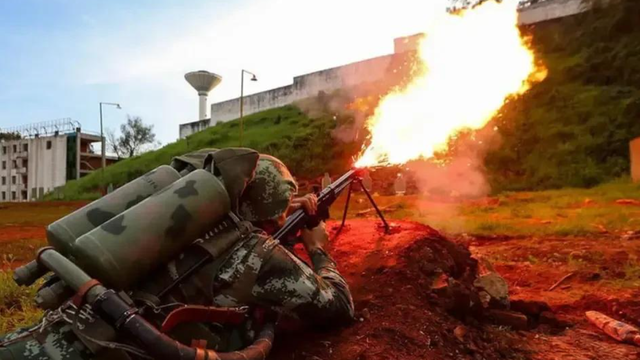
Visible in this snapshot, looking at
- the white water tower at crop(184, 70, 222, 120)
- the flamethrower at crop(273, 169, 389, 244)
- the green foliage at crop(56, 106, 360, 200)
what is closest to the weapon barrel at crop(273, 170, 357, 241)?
the flamethrower at crop(273, 169, 389, 244)

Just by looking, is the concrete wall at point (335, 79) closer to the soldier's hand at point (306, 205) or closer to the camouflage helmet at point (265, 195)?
the soldier's hand at point (306, 205)

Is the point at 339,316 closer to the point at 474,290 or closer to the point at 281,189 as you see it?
the point at 281,189

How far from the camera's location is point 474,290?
4750 mm

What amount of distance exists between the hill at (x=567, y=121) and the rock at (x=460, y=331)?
1558 centimetres

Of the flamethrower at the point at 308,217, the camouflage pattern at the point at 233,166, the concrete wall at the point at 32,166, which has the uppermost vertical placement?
the camouflage pattern at the point at 233,166

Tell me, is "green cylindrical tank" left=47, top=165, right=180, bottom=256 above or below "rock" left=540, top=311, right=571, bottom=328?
above

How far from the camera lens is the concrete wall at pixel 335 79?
2864 cm

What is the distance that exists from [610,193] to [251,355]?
14819mm

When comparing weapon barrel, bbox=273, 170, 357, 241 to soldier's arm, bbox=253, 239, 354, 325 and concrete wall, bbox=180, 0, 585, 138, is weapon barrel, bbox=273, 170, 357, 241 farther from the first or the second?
concrete wall, bbox=180, 0, 585, 138

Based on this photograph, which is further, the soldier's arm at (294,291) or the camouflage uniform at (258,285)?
the soldier's arm at (294,291)

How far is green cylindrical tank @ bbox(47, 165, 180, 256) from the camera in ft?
8.86

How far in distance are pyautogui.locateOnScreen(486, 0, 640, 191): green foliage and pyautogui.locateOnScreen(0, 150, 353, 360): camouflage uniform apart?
1705 cm

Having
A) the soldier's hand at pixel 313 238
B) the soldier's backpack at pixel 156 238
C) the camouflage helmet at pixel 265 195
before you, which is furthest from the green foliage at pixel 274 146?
the soldier's backpack at pixel 156 238

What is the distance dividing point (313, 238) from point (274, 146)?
28691 millimetres
